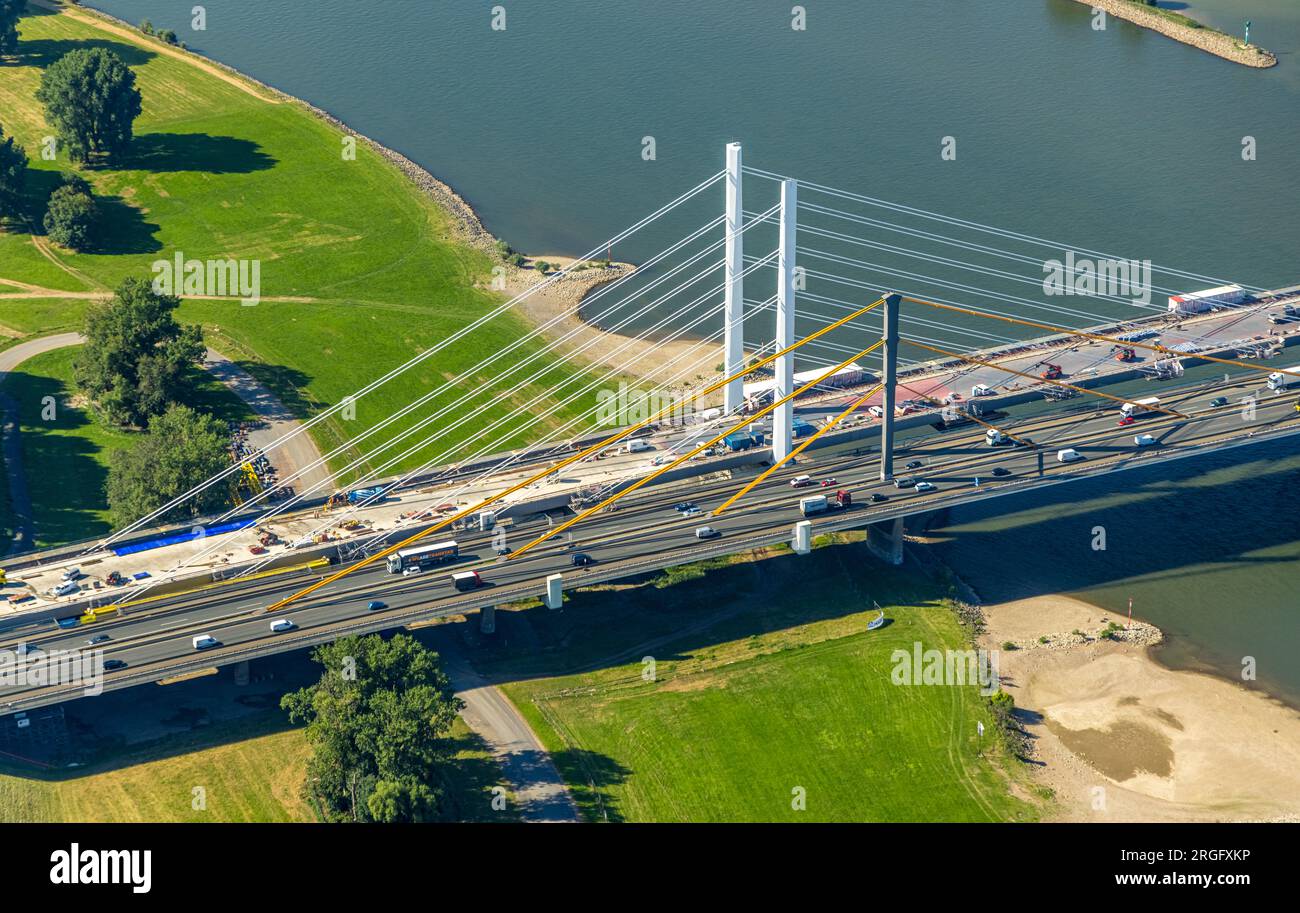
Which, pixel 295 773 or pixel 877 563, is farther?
pixel 877 563

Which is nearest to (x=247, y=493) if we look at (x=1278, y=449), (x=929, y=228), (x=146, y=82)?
(x=929, y=228)

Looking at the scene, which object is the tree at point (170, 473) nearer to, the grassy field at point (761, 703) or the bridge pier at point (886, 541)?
the grassy field at point (761, 703)

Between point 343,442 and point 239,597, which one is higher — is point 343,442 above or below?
above

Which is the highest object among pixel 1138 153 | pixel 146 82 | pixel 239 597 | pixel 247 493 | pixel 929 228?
pixel 146 82

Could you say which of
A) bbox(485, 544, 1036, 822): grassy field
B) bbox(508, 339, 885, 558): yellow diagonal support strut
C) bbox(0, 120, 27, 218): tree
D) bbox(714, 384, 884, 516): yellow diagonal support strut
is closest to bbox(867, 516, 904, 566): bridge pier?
bbox(485, 544, 1036, 822): grassy field

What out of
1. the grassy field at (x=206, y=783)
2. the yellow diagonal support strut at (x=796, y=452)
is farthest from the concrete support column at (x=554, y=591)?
the yellow diagonal support strut at (x=796, y=452)

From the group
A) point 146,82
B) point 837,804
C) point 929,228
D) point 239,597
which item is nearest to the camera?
point 837,804

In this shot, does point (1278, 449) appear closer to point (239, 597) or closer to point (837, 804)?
point (837, 804)

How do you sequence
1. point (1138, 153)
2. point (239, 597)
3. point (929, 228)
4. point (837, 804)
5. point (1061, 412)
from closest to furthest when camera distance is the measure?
point (837, 804) → point (239, 597) → point (1061, 412) → point (929, 228) → point (1138, 153)

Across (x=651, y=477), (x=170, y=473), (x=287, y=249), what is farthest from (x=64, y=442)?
(x=651, y=477)
